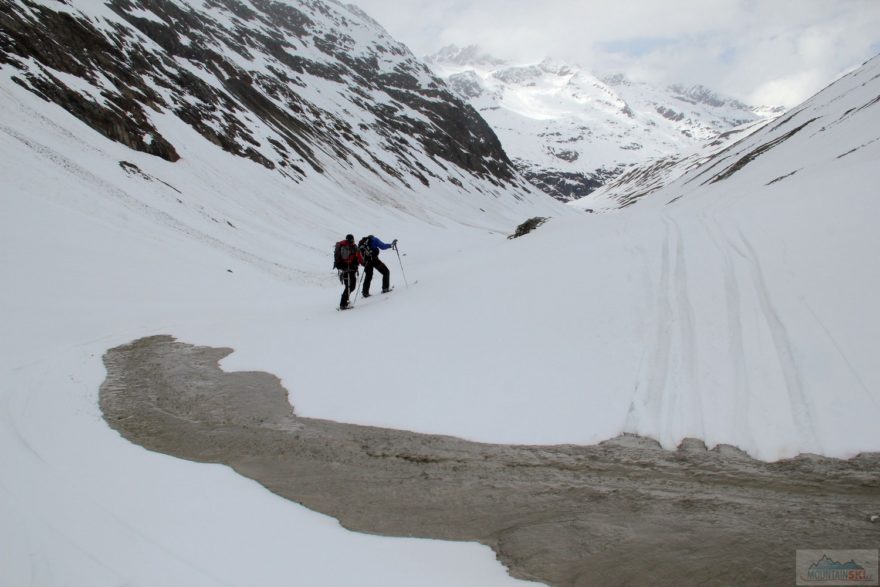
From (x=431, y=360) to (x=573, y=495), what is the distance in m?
3.37

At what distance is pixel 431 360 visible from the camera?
6941 mm

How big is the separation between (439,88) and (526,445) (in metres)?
130

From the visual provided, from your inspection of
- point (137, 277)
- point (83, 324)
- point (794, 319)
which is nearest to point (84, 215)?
point (137, 277)

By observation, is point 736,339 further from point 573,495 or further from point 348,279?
point 348,279

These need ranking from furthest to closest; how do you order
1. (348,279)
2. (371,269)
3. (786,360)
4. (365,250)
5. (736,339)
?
1. (371,269)
2. (365,250)
3. (348,279)
4. (736,339)
5. (786,360)

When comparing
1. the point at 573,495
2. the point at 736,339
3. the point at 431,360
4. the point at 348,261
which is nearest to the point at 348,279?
the point at 348,261

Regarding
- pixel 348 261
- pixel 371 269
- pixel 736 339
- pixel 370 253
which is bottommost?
pixel 736 339

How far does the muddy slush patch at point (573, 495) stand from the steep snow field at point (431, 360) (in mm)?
220

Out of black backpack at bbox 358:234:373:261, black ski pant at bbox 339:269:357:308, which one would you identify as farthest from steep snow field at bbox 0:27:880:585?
black backpack at bbox 358:234:373:261

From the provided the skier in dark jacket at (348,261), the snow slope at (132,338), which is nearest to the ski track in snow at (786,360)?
the snow slope at (132,338)

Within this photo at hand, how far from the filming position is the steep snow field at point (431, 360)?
3.32 m

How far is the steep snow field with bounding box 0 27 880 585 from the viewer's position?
10.9ft

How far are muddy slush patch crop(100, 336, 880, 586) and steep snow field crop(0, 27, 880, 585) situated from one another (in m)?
0.22

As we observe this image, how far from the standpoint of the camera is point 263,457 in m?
4.81
